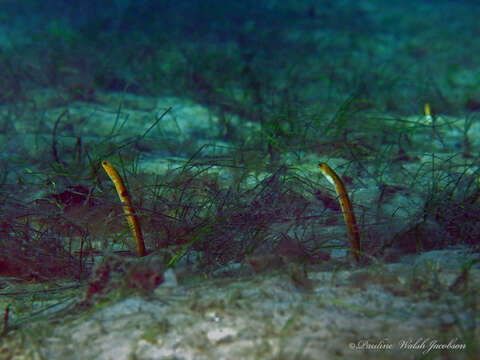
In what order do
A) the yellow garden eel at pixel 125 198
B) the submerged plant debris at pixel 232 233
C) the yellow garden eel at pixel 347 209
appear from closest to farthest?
the submerged plant debris at pixel 232 233 → the yellow garden eel at pixel 347 209 → the yellow garden eel at pixel 125 198

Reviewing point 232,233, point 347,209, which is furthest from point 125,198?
point 347,209

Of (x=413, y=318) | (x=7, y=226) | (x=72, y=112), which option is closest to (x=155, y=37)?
(x=72, y=112)

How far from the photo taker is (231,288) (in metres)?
1.93

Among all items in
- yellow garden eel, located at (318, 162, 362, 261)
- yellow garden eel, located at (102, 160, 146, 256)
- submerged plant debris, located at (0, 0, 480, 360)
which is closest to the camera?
submerged plant debris, located at (0, 0, 480, 360)

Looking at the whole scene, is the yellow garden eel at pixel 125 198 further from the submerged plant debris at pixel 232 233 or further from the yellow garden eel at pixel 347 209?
the yellow garden eel at pixel 347 209

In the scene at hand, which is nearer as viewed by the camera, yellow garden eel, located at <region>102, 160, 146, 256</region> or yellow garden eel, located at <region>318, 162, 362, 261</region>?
yellow garden eel, located at <region>318, 162, 362, 261</region>

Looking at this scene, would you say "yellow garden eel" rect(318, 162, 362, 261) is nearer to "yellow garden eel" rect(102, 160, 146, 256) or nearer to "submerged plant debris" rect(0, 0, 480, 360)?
"submerged plant debris" rect(0, 0, 480, 360)

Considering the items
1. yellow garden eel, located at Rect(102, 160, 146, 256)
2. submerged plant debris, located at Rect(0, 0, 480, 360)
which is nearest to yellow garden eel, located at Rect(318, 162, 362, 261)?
submerged plant debris, located at Rect(0, 0, 480, 360)

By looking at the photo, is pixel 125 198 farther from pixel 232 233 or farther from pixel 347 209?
pixel 347 209

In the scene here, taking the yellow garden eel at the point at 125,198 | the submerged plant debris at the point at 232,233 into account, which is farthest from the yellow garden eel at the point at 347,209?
the yellow garden eel at the point at 125,198

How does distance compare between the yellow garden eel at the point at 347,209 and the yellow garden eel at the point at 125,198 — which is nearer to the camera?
the yellow garden eel at the point at 347,209

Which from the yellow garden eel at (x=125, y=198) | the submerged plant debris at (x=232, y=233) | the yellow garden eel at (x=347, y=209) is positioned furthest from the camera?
the yellow garden eel at (x=125, y=198)

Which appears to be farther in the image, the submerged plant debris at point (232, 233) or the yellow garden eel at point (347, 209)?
the yellow garden eel at point (347, 209)

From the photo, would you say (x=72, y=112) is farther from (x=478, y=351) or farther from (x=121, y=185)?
(x=478, y=351)
